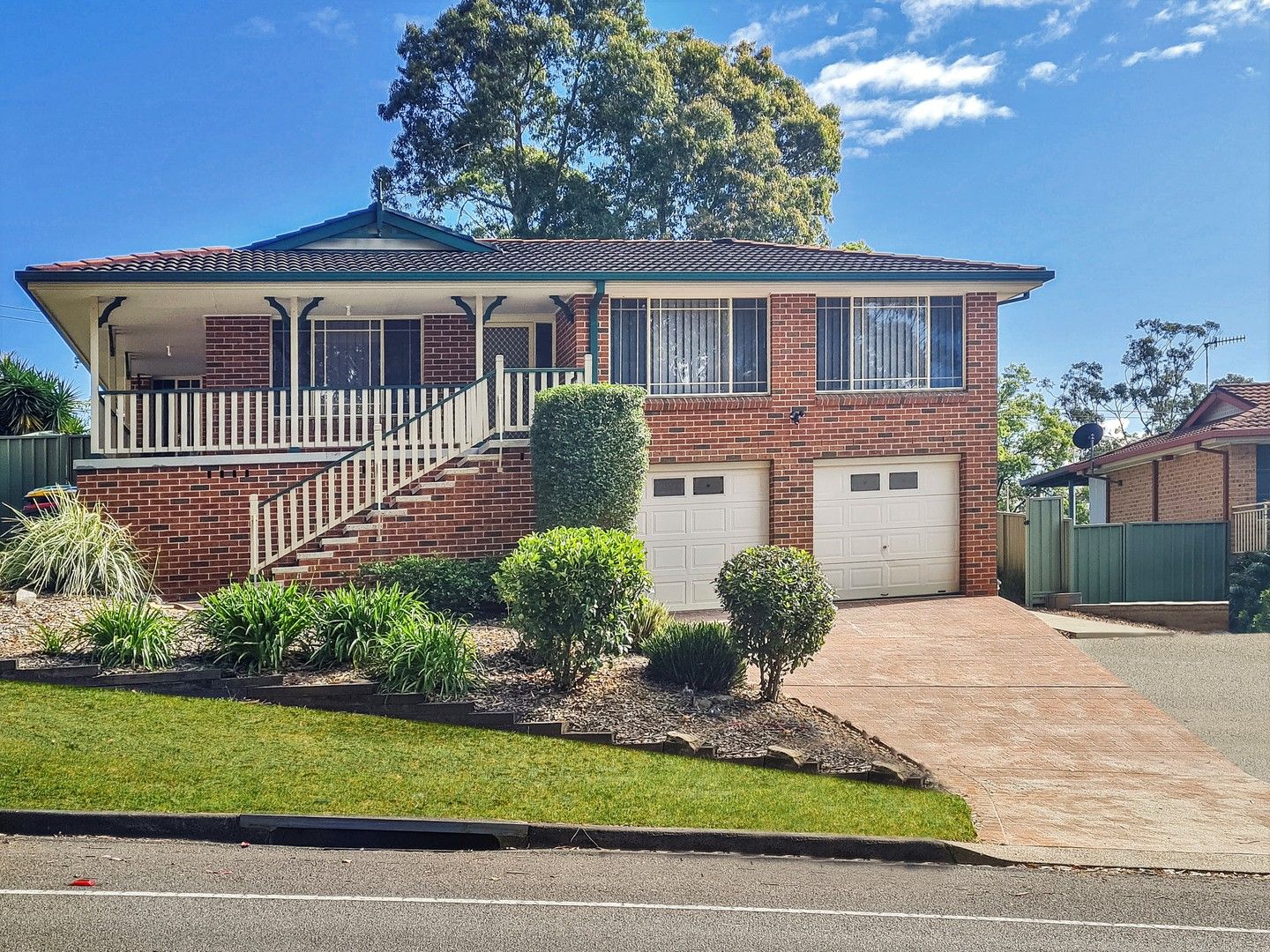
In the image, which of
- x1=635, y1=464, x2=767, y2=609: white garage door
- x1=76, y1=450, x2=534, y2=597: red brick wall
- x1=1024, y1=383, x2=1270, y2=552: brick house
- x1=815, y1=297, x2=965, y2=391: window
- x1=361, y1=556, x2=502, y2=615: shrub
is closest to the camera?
x1=361, y1=556, x2=502, y2=615: shrub

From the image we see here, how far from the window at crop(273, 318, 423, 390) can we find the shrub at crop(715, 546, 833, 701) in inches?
360

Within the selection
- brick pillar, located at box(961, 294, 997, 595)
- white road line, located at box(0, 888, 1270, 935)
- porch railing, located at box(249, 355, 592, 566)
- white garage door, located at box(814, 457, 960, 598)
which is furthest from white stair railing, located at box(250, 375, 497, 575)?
white road line, located at box(0, 888, 1270, 935)

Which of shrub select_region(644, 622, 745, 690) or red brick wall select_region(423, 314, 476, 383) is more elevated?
red brick wall select_region(423, 314, 476, 383)

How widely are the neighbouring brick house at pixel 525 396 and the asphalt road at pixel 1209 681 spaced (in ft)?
10.8

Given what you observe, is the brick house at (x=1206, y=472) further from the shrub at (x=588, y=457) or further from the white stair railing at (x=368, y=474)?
the white stair railing at (x=368, y=474)

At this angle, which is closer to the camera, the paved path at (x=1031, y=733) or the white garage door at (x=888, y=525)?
the paved path at (x=1031, y=733)

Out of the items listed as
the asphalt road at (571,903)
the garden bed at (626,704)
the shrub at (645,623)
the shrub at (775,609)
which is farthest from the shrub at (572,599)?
the asphalt road at (571,903)

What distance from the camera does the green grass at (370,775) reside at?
25.3ft

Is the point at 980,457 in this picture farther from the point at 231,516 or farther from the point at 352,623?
the point at 231,516

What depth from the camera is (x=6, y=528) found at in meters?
17.6

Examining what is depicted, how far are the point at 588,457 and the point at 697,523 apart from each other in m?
3.13

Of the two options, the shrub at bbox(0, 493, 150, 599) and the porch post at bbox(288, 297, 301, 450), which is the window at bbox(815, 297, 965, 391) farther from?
the shrub at bbox(0, 493, 150, 599)

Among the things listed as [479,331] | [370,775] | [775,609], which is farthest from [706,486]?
[370,775]

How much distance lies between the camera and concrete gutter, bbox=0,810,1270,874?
24.0 ft
